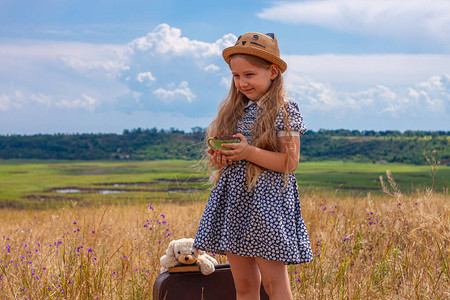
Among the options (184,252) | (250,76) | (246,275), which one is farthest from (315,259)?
(250,76)

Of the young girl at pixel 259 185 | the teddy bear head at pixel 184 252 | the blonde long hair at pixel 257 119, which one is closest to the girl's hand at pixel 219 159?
the young girl at pixel 259 185

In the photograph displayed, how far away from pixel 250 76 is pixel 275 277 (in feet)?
4.00

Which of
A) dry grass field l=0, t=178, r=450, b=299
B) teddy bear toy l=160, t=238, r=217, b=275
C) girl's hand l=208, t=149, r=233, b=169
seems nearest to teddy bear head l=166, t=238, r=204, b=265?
teddy bear toy l=160, t=238, r=217, b=275

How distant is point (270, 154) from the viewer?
7.88ft

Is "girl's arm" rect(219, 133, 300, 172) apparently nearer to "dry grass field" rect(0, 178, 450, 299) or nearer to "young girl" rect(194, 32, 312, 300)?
"young girl" rect(194, 32, 312, 300)

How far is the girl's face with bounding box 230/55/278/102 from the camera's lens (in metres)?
2.53

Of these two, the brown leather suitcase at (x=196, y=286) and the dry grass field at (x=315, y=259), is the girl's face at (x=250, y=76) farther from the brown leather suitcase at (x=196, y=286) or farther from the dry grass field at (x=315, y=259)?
the brown leather suitcase at (x=196, y=286)

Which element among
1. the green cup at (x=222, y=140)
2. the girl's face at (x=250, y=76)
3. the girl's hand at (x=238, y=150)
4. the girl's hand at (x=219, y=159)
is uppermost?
the girl's face at (x=250, y=76)

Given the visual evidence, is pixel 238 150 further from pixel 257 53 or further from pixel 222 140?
pixel 257 53

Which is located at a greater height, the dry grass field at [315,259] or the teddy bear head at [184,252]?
the teddy bear head at [184,252]

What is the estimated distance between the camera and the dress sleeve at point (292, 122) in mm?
2477

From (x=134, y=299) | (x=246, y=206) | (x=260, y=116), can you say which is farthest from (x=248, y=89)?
(x=134, y=299)

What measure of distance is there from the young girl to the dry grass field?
55 cm

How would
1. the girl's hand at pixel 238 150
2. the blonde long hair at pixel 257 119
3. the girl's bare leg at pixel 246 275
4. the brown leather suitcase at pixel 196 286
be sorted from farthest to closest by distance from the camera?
1. the brown leather suitcase at pixel 196 286
2. the girl's bare leg at pixel 246 275
3. the blonde long hair at pixel 257 119
4. the girl's hand at pixel 238 150
